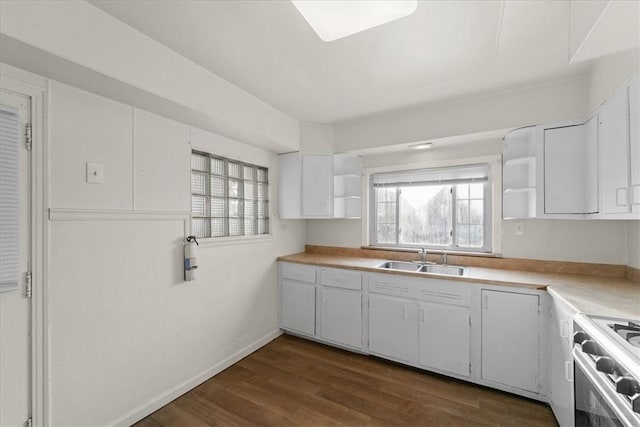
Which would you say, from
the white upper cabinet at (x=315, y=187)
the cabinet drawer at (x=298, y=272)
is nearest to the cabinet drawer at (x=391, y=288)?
the cabinet drawer at (x=298, y=272)

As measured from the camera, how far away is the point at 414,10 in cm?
146

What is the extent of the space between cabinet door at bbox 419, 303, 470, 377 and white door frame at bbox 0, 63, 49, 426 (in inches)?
104

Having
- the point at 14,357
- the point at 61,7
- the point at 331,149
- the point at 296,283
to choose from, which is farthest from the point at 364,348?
the point at 61,7

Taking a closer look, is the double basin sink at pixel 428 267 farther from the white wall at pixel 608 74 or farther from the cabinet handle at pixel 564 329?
the white wall at pixel 608 74

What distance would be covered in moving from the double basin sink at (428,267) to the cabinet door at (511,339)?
452 millimetres

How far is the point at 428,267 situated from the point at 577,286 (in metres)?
1.17

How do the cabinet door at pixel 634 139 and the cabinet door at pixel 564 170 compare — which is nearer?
the cabinet door at pixel 634 139

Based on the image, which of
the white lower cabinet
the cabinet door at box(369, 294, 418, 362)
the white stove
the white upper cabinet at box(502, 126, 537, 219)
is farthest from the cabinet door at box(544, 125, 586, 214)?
the cabinet door at box(369, 294, 418, 362)

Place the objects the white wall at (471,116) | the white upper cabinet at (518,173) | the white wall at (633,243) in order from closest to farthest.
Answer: the white wall at (633,243) → the white wall at (471,116) → the white upper cabinet at (518,173)

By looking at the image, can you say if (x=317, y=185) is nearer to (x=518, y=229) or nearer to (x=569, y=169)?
(x=518, y=229)

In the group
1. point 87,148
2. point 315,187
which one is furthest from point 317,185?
point 87,148

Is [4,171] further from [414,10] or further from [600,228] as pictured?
[600,228]

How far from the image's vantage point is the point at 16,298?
146 centimetres

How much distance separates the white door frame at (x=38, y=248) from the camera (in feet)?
4.91
